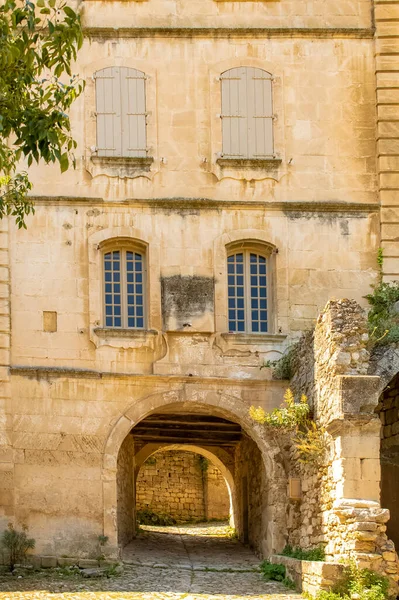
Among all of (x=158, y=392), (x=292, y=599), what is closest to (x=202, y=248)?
(x=158, y=392)

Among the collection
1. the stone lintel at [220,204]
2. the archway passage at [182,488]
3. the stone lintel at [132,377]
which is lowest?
the archway passage at [182,488]

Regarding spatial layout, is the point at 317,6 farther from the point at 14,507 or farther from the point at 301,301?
the point at 14,507

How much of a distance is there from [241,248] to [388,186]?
2813 millimetres

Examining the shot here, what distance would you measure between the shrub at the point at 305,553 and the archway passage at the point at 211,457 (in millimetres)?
803

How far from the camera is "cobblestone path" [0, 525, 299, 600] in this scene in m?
18.4

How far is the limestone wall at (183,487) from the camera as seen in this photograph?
34.5 m

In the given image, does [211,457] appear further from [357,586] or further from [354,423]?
[357,586]

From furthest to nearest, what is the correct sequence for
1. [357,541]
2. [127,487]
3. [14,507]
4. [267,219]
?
[127,487] < [267,219] < [14,507] < [357,541]

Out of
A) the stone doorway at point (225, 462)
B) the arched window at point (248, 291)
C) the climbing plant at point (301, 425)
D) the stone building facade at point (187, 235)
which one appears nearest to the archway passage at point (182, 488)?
the stone doorway at point (225, 462)

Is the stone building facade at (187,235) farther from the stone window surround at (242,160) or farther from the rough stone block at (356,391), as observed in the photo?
the rough stone block at (356,391)

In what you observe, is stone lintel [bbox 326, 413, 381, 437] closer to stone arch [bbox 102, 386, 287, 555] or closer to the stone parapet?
the stone parapet

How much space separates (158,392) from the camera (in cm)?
2183

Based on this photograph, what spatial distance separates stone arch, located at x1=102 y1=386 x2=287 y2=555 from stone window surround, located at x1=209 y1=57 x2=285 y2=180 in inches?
154

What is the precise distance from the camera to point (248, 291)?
888 inches
